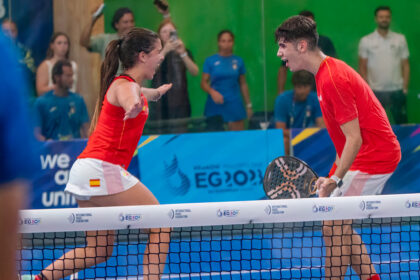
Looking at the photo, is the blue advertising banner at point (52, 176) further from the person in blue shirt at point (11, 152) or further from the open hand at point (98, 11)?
the person in blue shirt at point (11, 152)

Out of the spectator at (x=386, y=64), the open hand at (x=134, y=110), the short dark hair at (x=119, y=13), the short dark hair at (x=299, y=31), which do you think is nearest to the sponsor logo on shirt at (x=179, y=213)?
the open hand at (x=134, y=110)

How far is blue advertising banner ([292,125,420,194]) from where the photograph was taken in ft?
27.9

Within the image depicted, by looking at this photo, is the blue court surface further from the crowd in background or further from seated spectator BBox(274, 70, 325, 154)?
the crowd in background

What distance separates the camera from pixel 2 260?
147cm

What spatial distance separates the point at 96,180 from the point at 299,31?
1.60 m

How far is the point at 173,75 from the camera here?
8539 mm

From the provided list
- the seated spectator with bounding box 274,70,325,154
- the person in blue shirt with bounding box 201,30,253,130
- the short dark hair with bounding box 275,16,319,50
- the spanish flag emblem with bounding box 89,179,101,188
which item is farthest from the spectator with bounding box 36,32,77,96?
the short dark hair with bounding box 275,16,319,50

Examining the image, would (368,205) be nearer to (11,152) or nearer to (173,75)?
(11,152)

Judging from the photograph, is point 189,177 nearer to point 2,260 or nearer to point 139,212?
point 139,212

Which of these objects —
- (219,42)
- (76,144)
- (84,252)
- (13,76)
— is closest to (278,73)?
(219,42)

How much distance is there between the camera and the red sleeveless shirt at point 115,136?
4.67m

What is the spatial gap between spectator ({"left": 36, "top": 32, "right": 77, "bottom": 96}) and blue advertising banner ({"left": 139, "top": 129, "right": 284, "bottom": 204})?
1214 millimetres

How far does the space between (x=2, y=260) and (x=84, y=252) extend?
10.3ft

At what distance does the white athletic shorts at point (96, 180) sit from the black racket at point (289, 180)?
1.01 metres
